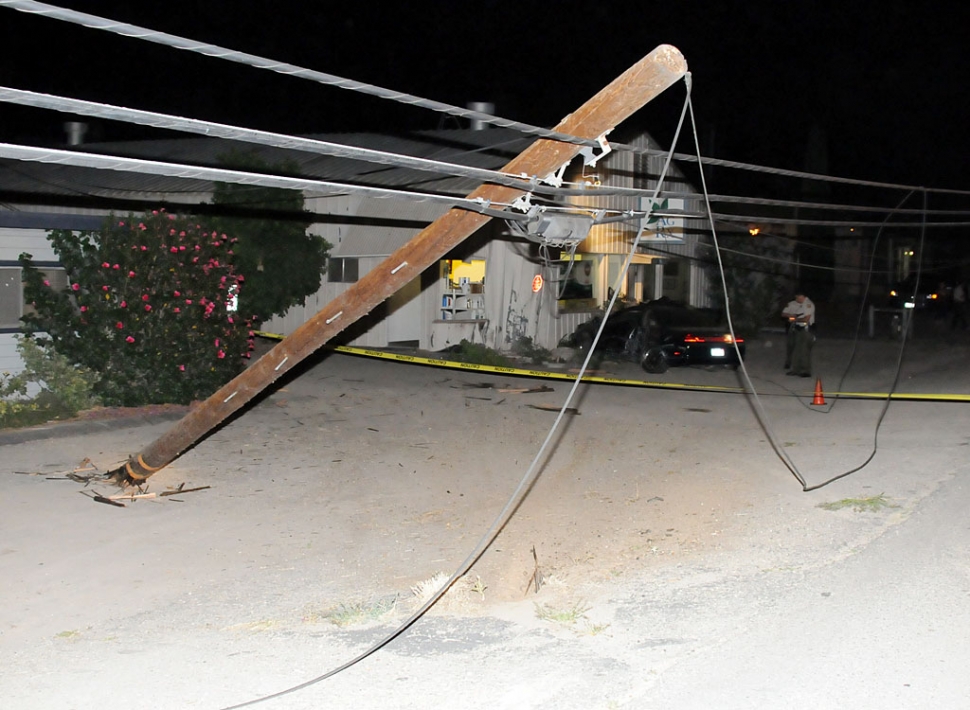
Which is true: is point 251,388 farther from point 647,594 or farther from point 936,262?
point 936,262

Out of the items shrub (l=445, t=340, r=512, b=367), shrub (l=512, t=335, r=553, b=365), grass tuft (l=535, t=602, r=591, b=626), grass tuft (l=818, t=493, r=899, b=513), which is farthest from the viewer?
shrub (l=512, t=335, r=553, b=365)

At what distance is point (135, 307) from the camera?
12.9 m

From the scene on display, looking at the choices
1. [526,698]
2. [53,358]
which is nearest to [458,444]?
[53,358]

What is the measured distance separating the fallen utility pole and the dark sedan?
11.4 meters

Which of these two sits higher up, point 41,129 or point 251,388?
point 41,129

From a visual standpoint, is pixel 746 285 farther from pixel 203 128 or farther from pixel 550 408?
pixel 203 128

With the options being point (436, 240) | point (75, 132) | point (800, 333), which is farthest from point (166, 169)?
point (75, 132)

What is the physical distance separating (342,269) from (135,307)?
29.1ft

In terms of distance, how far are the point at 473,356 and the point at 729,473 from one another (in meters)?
9.88

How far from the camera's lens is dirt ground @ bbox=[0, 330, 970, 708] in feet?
19.0

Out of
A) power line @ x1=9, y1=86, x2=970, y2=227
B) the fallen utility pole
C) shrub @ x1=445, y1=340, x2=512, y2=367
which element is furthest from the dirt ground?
shrub @ x1=445, y1=340, x2=512, y2=367

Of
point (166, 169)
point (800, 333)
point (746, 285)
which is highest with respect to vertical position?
point (746, 285)

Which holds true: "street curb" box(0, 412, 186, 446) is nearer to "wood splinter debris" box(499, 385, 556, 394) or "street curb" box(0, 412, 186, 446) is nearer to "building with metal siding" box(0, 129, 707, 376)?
"wood splinter debris" box(499, 385, 556, 394)

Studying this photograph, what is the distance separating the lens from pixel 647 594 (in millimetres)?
6793
